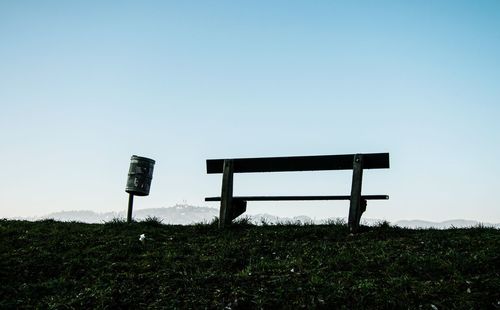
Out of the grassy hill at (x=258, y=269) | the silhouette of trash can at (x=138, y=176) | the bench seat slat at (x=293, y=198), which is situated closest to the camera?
the grassy hill at (x=258, y=269)

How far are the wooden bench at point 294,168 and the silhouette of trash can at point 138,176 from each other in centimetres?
336

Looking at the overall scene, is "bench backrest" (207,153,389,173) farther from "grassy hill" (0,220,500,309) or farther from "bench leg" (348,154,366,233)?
"grassy hill" (0,220,500,309)

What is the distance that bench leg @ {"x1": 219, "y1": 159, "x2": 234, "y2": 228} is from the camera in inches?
347

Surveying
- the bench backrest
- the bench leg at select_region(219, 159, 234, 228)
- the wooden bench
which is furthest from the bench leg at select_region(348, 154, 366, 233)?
the bench leg at select_region(219, 159, 234, 228)

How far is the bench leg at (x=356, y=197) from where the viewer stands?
7.84m

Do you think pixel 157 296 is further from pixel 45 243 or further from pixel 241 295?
pixel 45 243

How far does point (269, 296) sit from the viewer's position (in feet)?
17.2

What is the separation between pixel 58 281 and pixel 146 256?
4.68 ft

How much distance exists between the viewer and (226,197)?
29.1 ft

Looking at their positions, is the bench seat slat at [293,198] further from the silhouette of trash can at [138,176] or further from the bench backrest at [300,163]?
the silhouette of trash can at [138,176]

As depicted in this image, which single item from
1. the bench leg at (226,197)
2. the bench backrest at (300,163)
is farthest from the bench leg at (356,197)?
the bench leg at (226,197)

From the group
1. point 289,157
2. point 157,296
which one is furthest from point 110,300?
point 289,157

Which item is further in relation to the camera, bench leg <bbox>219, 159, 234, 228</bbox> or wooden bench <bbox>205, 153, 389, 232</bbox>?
bench leg <bbox>219, 159, 234, 228</bbox>

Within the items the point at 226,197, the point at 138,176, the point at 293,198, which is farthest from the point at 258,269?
the point at 138,176
